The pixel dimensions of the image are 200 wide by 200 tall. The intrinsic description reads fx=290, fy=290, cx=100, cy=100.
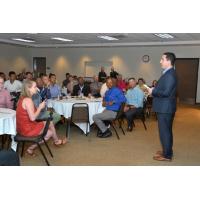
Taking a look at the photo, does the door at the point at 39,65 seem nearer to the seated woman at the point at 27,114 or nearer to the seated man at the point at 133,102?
the seated man at the point at 133,102

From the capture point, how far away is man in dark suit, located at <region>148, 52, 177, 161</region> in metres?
4.11

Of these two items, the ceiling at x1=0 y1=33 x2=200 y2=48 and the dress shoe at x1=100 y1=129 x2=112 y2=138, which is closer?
the dress shoe at x1=100 y1=129 x2=112 y2=138

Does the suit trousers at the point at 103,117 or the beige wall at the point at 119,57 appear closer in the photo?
the suit trousers at the point at 103,117

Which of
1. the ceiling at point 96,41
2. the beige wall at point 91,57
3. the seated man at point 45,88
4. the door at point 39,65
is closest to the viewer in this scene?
the seated man at point 45,88

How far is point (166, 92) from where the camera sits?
411 centimetres

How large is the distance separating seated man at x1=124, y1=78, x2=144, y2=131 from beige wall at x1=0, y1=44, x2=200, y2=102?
23.0 ft

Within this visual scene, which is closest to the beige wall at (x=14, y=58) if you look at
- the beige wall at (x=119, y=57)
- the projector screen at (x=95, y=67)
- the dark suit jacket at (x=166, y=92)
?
the beige wall at (x=119, y=57)

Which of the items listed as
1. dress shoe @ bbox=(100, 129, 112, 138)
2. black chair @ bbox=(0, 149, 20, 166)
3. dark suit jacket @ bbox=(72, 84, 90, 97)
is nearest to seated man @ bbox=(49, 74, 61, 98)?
dark suit jacket @ bbox=(72, 84, 90, 97)

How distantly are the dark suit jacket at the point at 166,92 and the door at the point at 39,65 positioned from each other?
42.8 ft

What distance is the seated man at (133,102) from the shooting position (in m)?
6.71

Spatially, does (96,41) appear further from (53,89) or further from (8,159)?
(8,159)

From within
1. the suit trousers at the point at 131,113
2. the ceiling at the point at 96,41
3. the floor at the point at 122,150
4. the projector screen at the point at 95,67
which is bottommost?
A: the floor at the point at 122,150

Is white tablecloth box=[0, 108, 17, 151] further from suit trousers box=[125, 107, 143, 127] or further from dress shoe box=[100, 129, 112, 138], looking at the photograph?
suit trousers box=[125, 107, 143, 127]
